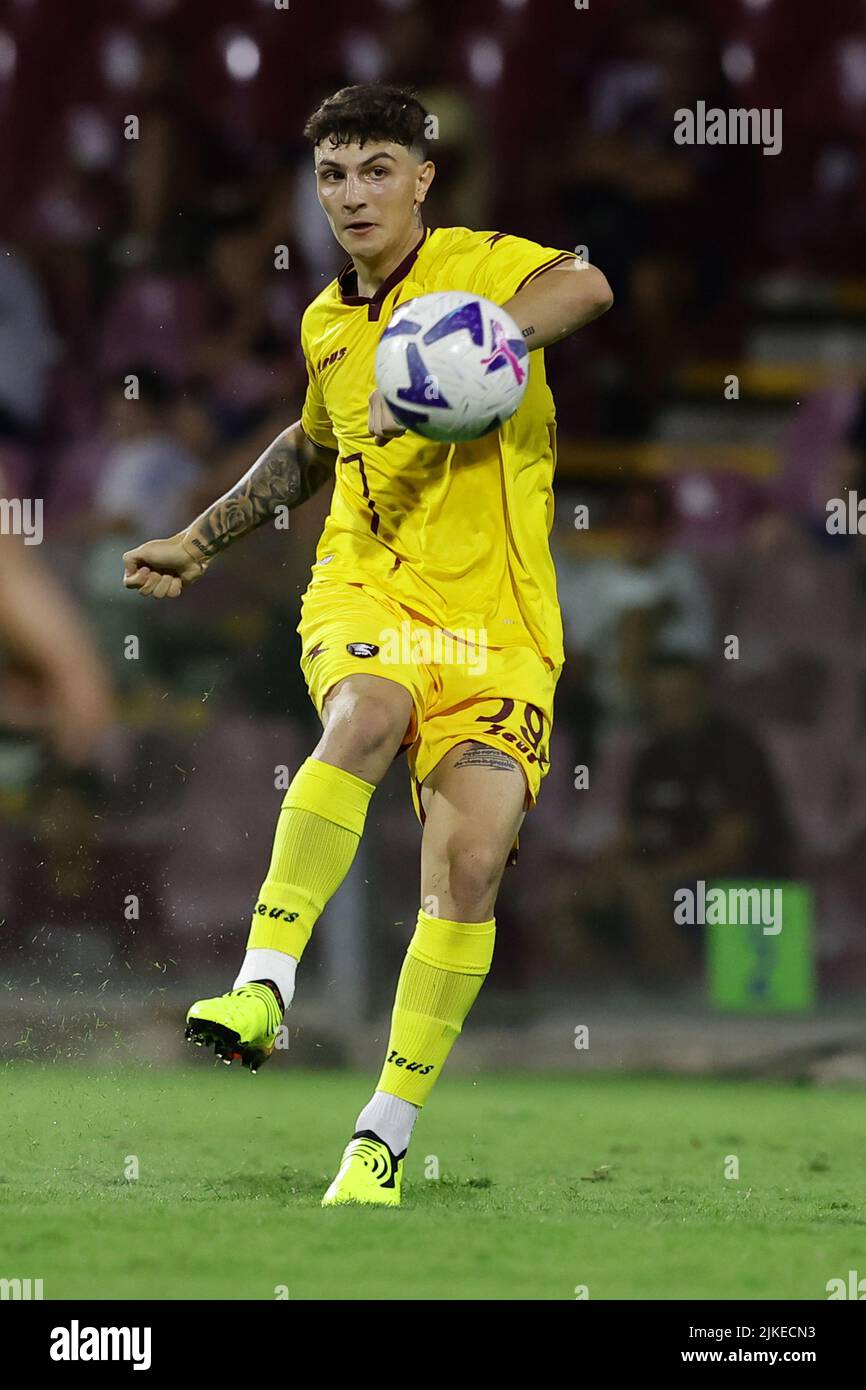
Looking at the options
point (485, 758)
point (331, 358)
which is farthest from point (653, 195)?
point (485, 758)

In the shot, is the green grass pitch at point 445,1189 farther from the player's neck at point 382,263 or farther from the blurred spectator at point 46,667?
the player's neck at point 382,263

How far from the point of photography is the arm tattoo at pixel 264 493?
182 inches

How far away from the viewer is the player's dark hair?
4.21 m

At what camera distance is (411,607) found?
4.27 m

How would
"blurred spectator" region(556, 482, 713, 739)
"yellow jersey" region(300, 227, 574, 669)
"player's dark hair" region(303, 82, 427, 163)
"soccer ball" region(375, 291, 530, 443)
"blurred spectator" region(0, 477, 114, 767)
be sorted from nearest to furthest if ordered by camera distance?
"soccer ball" region(375, 291, 530, 443)
"player's dark hair" region(303, 82, 427, 163)
"yellow jersey" region(300, 227, 574, 669)
"blurred spectator" region(0, 477, 114, 767)
"blurred spectator" region(556, 482, 713, 739)

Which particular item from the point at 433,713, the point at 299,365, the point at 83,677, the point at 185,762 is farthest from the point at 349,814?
the point at 299,365

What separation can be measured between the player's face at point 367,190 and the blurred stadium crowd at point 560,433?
230 cm

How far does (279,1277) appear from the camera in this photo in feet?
9.86

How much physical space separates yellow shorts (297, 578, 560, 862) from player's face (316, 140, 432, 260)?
30.3 inches

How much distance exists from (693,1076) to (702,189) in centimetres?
407

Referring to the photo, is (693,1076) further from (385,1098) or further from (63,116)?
(63,116)

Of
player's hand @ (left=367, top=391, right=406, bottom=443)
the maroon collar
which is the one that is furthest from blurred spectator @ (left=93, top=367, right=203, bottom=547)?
player's hand @ (left=367, top=391, right=406, bottom=443)

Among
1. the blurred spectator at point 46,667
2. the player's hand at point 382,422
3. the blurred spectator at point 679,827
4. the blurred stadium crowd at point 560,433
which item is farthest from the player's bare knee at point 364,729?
the blurred spectator at point 679,827

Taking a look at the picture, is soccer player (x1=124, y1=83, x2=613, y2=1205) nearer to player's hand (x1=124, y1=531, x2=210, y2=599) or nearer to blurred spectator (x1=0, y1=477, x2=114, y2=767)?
player's hand (x1=124, y1=531, x2=210, y2=599)
